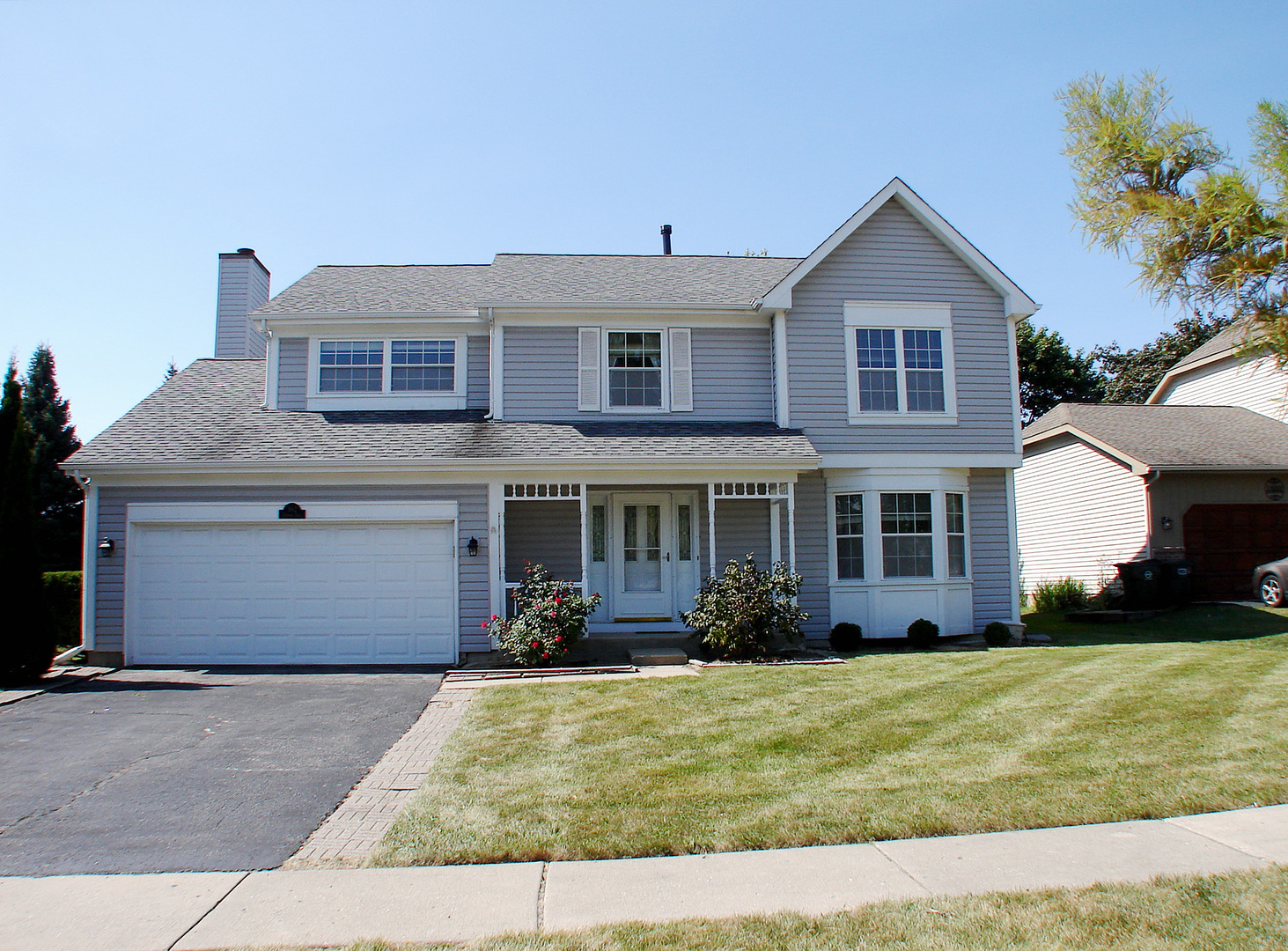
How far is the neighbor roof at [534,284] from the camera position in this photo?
1568cm

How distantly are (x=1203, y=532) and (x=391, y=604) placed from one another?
16.8m

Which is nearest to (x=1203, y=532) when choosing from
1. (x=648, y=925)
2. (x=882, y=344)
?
(x=882, y=344)

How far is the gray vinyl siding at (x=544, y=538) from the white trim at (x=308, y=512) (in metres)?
1.55

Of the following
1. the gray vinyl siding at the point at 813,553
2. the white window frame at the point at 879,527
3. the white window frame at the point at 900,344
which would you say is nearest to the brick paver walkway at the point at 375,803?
the gray vinyl siding at the point at 813,553

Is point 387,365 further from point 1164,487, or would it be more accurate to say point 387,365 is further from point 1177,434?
point 1177,434

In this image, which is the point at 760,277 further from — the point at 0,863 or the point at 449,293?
the point at 0,863

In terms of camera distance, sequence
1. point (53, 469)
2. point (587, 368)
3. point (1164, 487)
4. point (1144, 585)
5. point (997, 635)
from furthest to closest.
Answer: point (53, 469) → point (1164, 487) → point (1144, 585) → point (587, 368) → point (997, 635)

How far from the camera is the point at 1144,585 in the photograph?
17547mm

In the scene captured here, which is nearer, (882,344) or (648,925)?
(648,925)

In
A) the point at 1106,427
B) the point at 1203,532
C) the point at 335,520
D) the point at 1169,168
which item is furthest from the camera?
the point at 1106,427

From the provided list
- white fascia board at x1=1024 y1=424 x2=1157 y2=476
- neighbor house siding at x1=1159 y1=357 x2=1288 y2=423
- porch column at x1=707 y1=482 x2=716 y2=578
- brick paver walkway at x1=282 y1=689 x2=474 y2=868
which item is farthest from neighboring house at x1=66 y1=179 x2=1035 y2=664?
A: neighbor house siding at x1=1159 y1=357 x2=1288 y2=423

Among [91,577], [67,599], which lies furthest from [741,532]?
[67,599]

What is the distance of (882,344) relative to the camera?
50.3 feet

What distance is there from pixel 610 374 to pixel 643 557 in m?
3.28
